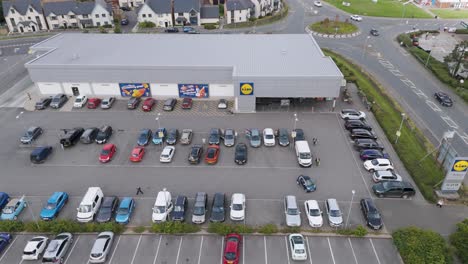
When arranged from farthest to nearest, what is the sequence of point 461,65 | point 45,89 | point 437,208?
point 461,65 → point 45,89 → point 437,208

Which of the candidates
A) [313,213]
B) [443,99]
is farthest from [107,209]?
[443,99]

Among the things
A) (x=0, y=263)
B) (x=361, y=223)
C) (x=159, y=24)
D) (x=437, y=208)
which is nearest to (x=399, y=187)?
(x=437, y=208)

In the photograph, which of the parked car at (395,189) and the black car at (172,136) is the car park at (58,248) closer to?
the black car at (172,136)

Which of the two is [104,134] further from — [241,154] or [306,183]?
[306,183]

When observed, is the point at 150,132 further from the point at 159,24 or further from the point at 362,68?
the point at 159,24

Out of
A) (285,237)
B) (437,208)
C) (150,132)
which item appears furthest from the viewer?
(150,132)

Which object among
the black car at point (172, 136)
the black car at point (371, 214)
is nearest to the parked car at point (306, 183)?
the black car at point (371, 214)

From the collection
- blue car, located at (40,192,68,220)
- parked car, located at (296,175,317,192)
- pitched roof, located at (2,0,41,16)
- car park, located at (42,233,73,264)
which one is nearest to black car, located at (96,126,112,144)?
blue car, located at (40,192,68,220)
